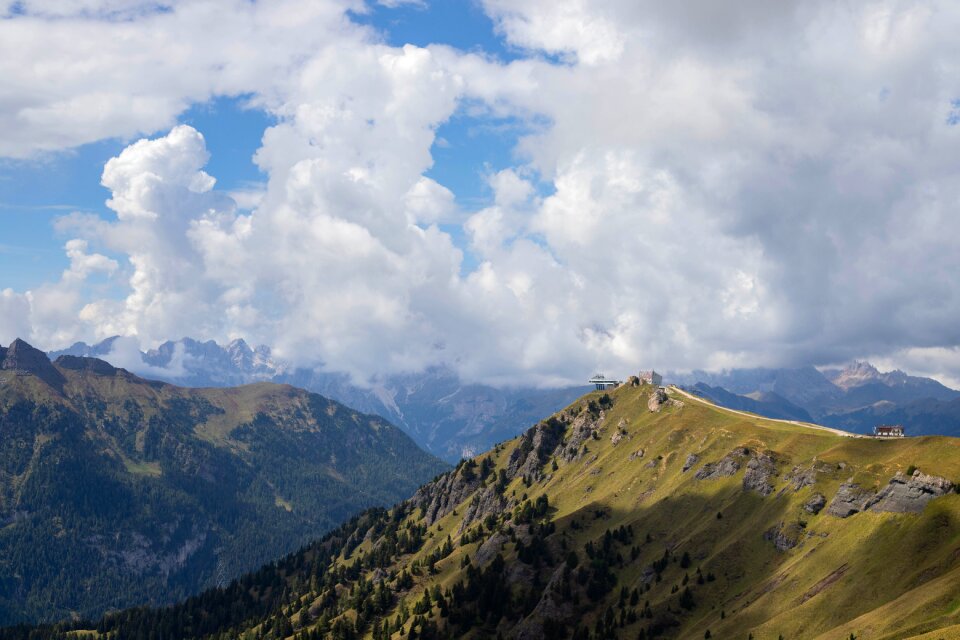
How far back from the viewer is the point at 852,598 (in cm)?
18975

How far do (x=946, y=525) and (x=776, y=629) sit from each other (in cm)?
4896

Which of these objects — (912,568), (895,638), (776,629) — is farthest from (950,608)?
(776,629)

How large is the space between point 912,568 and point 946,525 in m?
15.9

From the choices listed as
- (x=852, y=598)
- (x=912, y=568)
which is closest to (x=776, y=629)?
(x=852, y=598)

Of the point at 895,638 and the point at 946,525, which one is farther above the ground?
the point at 946,525

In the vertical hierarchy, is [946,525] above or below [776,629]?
above

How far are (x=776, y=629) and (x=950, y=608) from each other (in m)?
50.2

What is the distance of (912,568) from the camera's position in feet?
613

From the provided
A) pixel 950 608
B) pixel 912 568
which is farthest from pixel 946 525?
pixel 950 608

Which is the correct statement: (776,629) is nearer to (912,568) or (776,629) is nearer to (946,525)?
(912,568)

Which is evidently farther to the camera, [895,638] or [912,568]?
[912,568]

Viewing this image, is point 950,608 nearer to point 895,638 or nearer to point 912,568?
point 895,638

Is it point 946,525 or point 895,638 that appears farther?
point 946,525

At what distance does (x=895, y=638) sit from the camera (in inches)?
5945
